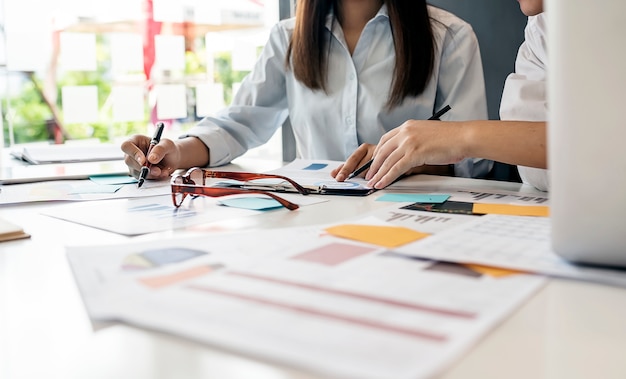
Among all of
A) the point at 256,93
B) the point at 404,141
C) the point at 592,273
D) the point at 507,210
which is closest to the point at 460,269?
the point at 592,273

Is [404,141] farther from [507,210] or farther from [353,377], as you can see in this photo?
[353,377]

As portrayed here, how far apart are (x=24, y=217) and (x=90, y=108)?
117 centimetres

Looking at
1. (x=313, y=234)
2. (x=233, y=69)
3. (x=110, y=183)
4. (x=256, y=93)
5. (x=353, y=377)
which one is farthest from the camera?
(x=233, y=69)

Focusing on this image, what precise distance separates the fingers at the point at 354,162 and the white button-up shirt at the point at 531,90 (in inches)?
9.4

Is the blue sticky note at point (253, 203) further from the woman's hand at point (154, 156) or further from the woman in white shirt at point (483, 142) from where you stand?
the woman's hand at point (154, 156)

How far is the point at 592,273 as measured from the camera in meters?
0.47

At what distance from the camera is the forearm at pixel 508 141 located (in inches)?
33.9

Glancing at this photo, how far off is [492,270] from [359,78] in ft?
3.37

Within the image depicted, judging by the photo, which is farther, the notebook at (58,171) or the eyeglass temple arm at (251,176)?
the notebook at (58,171)

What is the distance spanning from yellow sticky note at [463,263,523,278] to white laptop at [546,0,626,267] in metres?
0.05

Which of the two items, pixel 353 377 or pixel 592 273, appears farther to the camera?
pixel 592 273

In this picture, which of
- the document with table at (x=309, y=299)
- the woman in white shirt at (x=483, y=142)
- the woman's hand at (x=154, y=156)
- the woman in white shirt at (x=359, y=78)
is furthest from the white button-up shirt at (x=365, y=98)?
the document with table at (x=309, y=299)

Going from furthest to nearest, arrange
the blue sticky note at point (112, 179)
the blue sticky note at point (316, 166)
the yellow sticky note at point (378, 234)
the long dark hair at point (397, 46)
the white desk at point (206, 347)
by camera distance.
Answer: the long dark hair at point (397, 46) < the blue sticky note at point (316, 166) < the blue sticky note at point (112, 179) < the yellow sticky note at point (378, 234) < the white desk at point (206, 347)

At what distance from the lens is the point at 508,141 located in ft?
2.88
